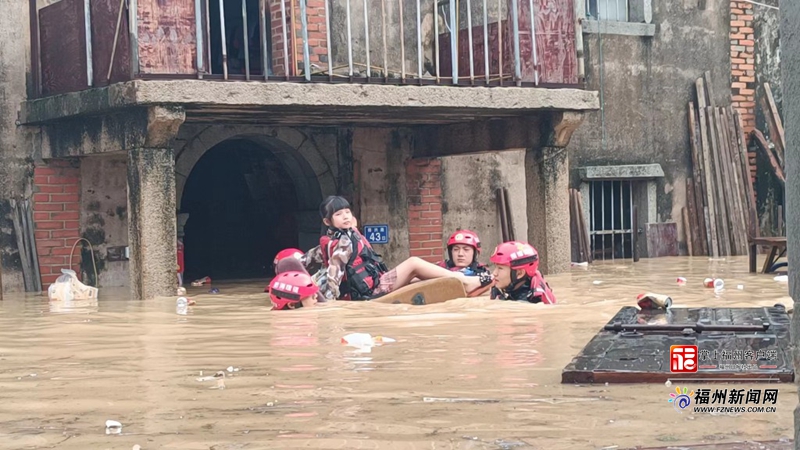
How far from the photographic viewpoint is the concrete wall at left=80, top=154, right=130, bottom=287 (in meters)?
13.2

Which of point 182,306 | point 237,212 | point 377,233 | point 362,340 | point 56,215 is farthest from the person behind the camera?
point 237,212

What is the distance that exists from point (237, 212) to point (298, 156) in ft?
11.0

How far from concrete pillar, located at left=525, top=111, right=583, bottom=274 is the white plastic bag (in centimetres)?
493

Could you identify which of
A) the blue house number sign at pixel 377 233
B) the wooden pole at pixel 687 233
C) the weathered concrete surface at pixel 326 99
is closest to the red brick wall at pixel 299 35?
the weathered concrete surface at pixel 326 99

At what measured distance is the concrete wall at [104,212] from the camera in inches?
522

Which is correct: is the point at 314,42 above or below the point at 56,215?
above

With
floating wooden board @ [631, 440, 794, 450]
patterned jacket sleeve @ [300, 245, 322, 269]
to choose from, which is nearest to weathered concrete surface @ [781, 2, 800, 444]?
floating wooden board @ [631, 440, 794, 450]

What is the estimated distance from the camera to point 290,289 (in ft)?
33.4

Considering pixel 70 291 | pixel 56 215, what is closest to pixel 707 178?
pixel 56 215

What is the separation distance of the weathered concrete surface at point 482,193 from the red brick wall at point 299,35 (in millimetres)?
2684

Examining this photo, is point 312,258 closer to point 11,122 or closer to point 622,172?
point 11,122

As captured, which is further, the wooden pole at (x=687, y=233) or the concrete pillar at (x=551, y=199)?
the wooden pole at (x=687, y=233)

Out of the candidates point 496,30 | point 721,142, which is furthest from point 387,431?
point 721,142

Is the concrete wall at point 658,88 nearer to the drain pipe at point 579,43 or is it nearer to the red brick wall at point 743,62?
the red brick wall at point 743,62
